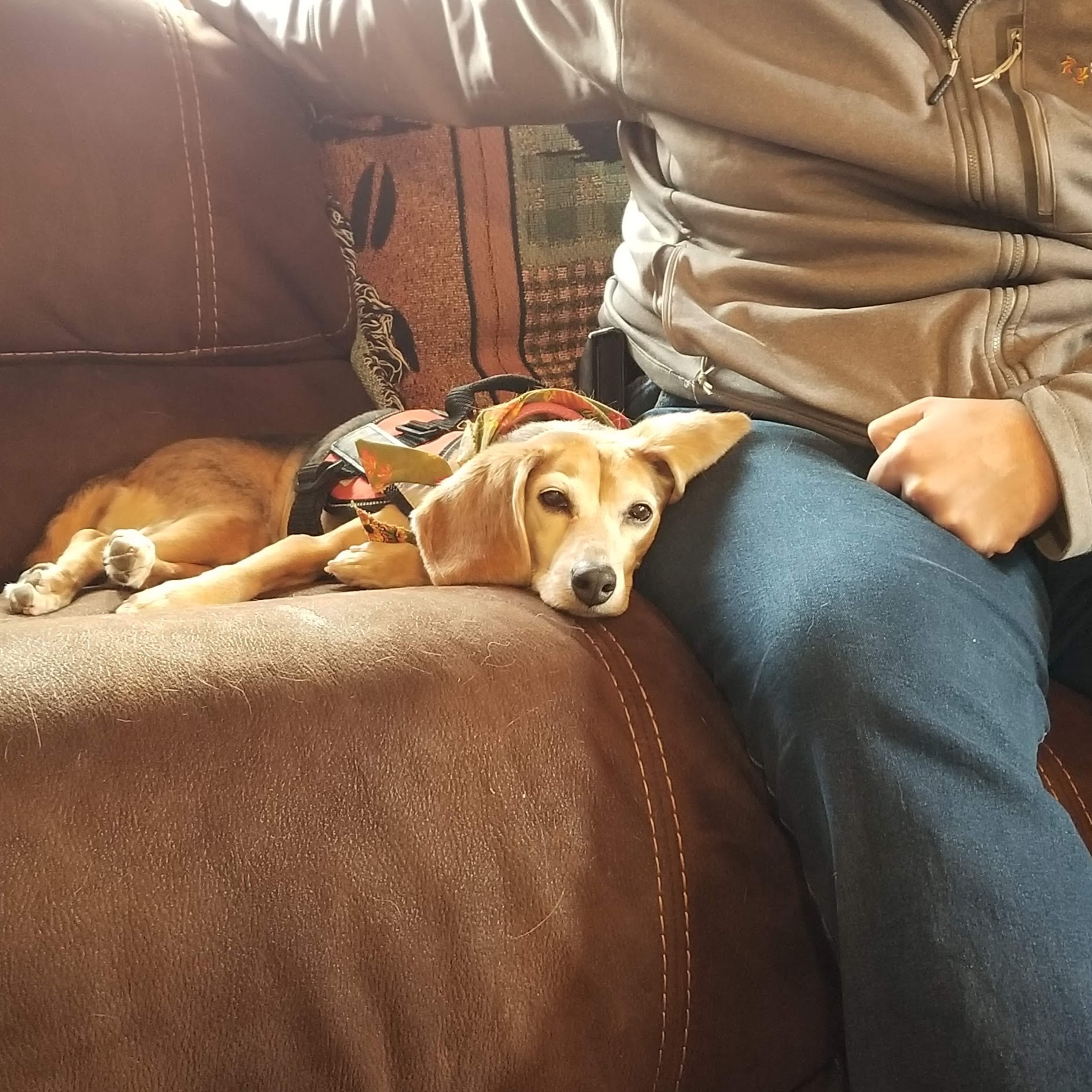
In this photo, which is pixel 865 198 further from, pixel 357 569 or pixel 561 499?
pixel 357 569

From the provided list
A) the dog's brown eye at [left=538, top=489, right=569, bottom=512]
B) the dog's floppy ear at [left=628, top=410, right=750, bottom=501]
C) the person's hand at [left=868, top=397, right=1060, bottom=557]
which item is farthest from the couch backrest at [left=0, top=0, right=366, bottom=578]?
the person's hand at [left=868, top=397, right=1060, bottom=557]

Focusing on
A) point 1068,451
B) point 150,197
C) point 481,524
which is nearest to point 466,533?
point 481,524

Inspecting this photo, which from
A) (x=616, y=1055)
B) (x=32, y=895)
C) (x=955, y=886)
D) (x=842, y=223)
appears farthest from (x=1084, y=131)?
(x=32, y=895)

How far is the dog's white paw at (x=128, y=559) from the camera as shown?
1.17m

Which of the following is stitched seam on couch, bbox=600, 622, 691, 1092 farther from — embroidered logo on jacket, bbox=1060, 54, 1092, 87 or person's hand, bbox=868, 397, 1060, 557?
embroidered logo on jacket, bbox=1060, 54, 1092, 87

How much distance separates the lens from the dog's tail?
1.26m

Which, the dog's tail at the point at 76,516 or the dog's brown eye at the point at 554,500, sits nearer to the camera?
the dog's brown eye at the point at 554,500

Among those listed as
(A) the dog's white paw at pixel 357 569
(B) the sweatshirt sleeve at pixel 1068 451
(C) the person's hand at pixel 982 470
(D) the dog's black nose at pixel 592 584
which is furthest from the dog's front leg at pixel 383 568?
(B) the sweatshirt sleeve at pixel 1068 451

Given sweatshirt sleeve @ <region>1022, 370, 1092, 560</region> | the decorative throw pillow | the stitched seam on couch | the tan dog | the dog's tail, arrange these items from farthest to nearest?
1. the decorative throw pillow
2. the dog's tail
3. the tan dog
4. sweatshirt sleeve @ <region>1022, 370, 1092, 560</region>
5. the stitched seam on couch

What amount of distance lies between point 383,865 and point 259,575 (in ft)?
2.12

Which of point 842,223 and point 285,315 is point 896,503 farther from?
point 285,315

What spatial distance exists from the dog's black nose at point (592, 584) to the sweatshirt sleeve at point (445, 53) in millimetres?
588

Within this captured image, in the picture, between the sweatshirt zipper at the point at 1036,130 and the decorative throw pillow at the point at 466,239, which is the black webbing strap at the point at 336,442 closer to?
the decorative throw pillow at the point at 466,239

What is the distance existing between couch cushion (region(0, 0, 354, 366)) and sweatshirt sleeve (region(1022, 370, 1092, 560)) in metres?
1.05
